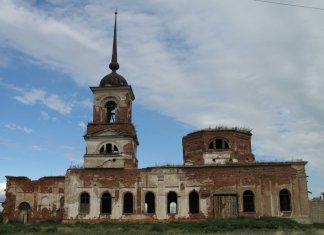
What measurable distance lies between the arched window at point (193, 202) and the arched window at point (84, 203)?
7.96 meters

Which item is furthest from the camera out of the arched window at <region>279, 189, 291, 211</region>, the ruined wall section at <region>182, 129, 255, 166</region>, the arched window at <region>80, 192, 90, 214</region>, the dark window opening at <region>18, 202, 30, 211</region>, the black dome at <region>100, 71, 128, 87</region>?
the black dome at <region>100, 71, 128, 87</region>

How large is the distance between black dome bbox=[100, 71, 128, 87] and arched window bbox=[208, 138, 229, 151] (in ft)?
31.0

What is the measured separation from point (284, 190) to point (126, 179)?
12046 mm

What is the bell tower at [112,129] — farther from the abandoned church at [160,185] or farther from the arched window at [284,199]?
the arched window at [284,199]

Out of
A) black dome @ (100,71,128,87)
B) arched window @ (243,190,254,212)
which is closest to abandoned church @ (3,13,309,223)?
arched window @ (243,190,254,212)

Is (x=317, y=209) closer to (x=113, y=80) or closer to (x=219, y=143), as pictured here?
(x=219, y=143)

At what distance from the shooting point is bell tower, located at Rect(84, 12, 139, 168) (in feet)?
114

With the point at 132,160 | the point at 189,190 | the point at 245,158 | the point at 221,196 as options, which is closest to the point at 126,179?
the point at 132,160

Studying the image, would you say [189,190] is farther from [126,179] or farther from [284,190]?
[284,190]

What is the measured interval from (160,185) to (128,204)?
10.3 ft

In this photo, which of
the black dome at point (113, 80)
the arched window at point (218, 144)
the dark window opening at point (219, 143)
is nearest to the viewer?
the arched window at point (218, 144)

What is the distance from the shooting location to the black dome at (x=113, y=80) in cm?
3757

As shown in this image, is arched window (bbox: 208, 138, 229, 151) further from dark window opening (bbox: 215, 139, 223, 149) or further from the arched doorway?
the arched doorway

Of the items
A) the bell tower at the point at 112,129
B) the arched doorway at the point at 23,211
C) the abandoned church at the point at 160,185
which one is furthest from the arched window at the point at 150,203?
the arched doorway at the point at 23,211
